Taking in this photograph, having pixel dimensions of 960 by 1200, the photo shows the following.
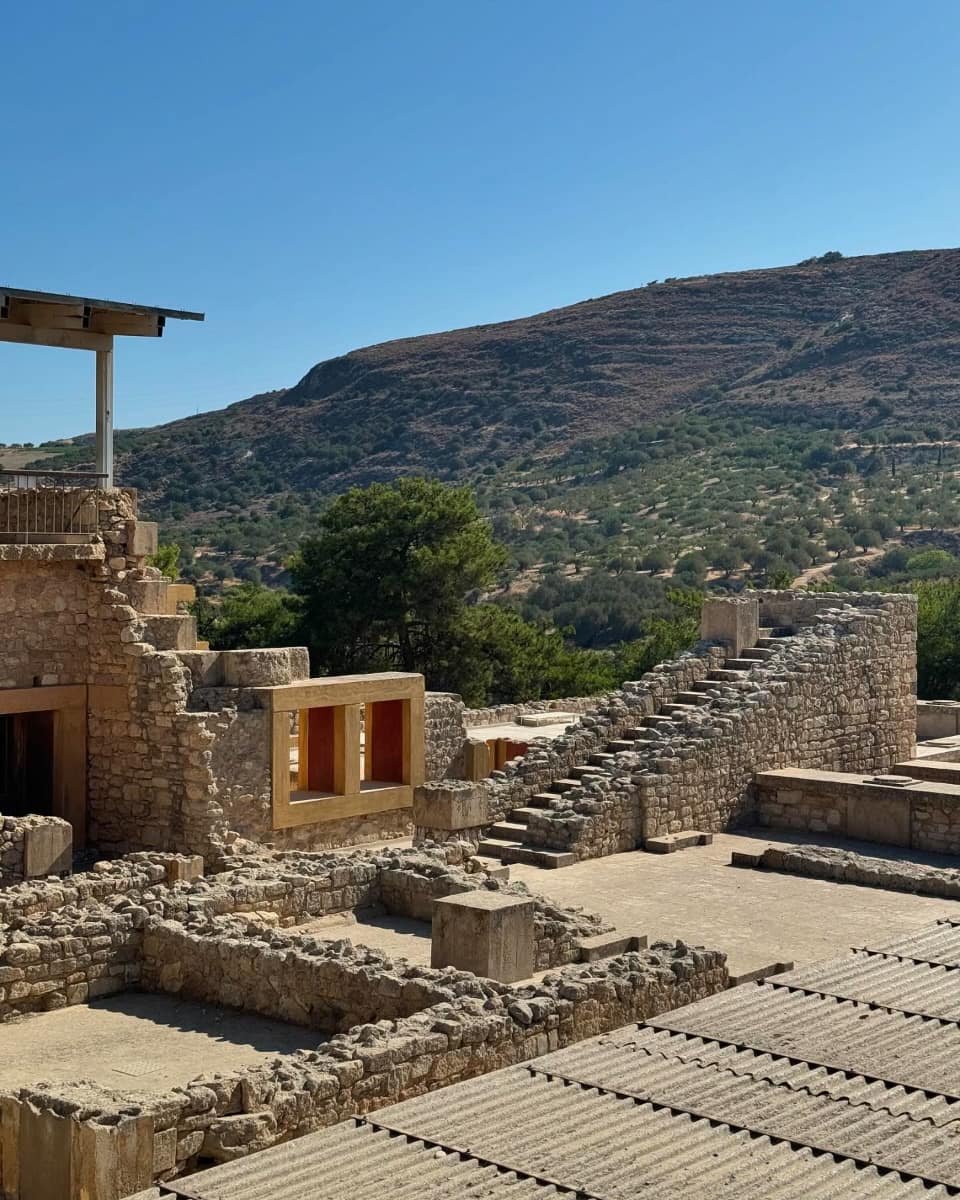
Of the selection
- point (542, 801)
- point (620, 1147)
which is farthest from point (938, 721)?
point (620, 1147)

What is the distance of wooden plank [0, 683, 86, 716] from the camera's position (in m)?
15.4

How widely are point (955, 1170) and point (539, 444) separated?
7715cm

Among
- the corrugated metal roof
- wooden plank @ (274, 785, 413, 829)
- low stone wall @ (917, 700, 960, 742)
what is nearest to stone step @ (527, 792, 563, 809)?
wooden plank @ (274, 785, 413, 829)

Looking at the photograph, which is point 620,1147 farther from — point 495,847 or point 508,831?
point 508,831

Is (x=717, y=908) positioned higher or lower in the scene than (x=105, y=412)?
lower

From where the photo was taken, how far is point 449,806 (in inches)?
666

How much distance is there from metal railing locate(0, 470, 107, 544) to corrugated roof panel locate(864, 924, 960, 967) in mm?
8542

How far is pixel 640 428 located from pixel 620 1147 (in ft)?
251

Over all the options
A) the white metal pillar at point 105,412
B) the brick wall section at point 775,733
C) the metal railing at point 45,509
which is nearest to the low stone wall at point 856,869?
the brick wall section at point 775,733

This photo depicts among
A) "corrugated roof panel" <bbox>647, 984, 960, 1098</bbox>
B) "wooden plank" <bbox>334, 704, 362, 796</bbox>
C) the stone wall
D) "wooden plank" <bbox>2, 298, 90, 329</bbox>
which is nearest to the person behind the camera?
"corrugated roof panel" <bbox>647, 984, 960, 1098</bbox>

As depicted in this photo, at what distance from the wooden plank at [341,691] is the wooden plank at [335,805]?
1022 mm

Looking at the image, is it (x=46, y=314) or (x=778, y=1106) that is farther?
(x=46, y=314)

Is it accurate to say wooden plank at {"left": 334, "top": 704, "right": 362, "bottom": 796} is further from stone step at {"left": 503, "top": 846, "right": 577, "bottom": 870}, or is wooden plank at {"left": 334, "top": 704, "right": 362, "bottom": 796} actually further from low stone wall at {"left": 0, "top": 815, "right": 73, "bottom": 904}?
low stone wall at {"left": 0, "top": 815, "right": 73, "bottom": 904}

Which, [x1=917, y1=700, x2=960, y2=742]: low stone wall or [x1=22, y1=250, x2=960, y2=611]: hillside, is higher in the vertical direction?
[x1=22, y1=250, x2=960, y2=611]: hillside
